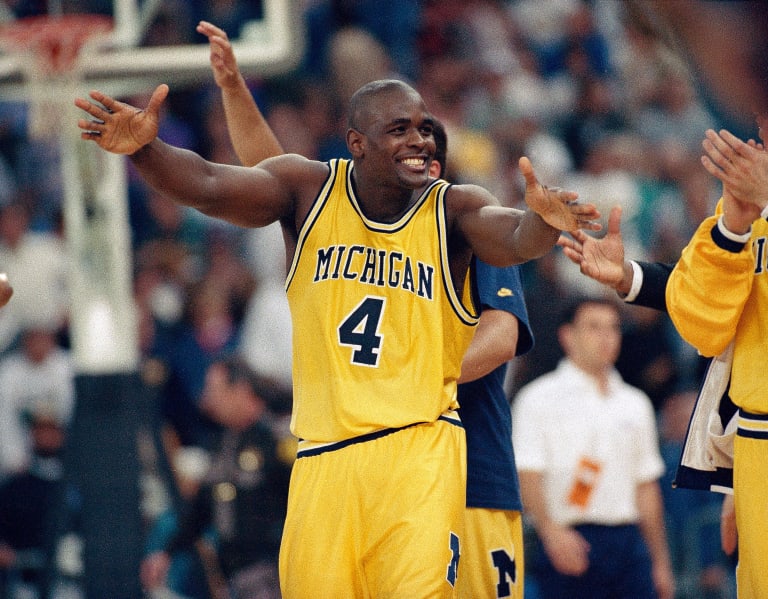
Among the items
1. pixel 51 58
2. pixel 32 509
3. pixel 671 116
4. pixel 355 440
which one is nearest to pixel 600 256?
pixel 355 440

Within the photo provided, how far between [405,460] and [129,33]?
5.32 metres

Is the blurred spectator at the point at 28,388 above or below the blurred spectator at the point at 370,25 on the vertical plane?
below

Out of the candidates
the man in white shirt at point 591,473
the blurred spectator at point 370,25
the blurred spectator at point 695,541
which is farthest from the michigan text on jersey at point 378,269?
the blurred spectator at point 370,25

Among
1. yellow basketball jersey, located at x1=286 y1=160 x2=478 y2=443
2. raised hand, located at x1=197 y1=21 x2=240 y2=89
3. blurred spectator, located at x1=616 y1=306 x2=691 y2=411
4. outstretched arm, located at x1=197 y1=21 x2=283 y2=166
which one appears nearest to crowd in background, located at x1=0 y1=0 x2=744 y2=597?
blurred spectator, located at x1=616 y1=306 x2=691 y2=411

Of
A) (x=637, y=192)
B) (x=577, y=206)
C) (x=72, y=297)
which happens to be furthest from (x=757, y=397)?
(x=637, y=192)

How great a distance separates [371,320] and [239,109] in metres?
1.64

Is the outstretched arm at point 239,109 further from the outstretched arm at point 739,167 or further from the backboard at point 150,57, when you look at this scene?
the backboard at point 150,57

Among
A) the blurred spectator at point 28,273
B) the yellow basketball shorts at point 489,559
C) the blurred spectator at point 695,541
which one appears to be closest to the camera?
the yellow basketball shorts at point 489,559

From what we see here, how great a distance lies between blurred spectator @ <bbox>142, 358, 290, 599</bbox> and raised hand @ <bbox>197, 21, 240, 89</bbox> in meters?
3.30

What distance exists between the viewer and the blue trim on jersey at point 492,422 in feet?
16.0

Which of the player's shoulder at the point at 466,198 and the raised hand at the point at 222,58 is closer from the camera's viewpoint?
the player's shoulder at the point at 466,198

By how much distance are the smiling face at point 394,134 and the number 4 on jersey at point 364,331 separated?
1.42ft

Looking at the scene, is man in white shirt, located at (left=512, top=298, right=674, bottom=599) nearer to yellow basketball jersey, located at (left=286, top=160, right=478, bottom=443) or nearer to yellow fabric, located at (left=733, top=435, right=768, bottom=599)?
yellow fabric, located at (left=733, top=435, right=768, bottom=599)

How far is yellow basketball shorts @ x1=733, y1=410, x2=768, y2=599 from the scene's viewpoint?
396cm
